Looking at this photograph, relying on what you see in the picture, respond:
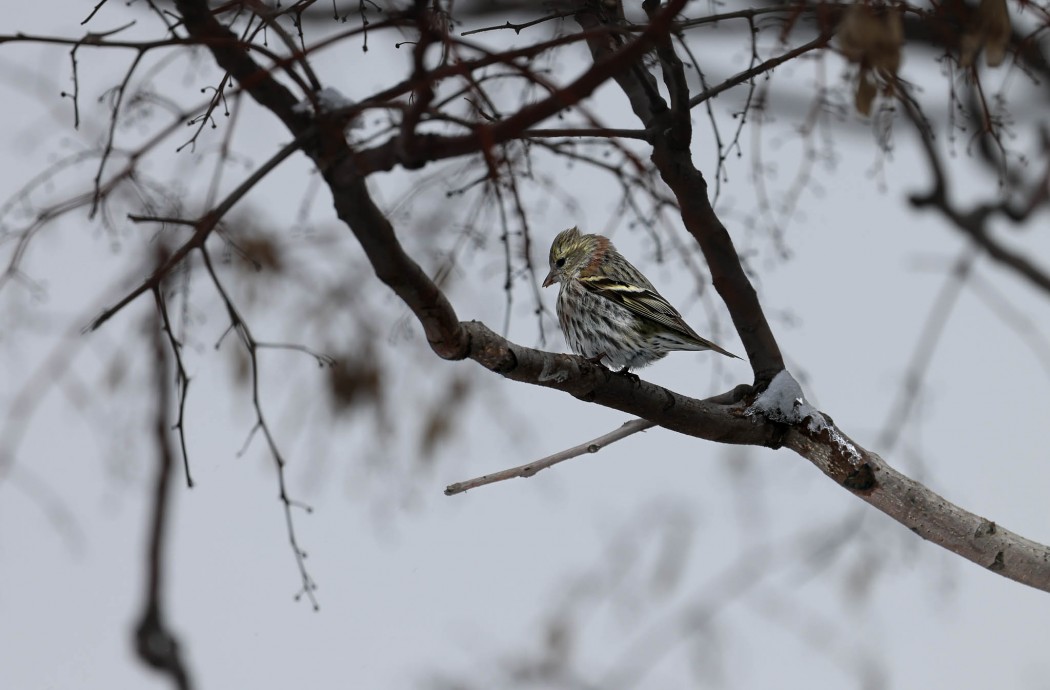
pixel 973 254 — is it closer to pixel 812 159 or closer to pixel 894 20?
pixel 812 159

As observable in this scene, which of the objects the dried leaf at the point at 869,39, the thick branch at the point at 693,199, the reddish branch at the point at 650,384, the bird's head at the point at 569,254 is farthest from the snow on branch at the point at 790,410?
the dried leaf at the point at 869,39

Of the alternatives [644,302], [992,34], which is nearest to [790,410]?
[644,302]

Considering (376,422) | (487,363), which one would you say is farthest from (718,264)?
(376,422)

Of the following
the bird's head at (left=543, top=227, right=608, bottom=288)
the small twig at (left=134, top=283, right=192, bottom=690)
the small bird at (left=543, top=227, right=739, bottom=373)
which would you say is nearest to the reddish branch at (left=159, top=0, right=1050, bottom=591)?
the small bird at (left=543, top=227, right=739, bottom=373)

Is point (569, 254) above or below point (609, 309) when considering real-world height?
above

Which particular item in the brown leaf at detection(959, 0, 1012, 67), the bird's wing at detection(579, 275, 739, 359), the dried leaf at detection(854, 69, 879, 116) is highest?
the bird's wing at detection(579, 275, 739, 359)

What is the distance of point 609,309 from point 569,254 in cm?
76

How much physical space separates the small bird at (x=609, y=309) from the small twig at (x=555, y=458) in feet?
2.87

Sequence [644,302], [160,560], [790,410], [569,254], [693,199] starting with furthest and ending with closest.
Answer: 1. [569,254]
2. [160,560]
3. [644,302]
4. [790,410]
5. [693,199]

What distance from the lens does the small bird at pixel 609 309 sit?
5.47 m

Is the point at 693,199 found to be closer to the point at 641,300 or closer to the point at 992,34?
the point at 641,300

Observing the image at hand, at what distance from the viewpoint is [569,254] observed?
6309mm

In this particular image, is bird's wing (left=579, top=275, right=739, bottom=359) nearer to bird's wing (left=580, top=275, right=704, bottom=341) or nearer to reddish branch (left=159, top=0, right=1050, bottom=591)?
bird's wing (left=580, top=275, right=704, bottom=341)

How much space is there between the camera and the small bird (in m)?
5.47
